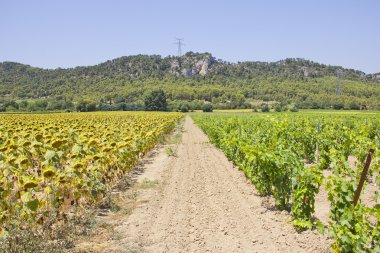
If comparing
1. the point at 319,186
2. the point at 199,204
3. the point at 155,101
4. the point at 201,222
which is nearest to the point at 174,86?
the point at 155,101

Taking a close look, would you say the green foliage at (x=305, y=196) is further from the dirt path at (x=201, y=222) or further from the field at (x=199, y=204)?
the dirt path at (x=201, y=222)

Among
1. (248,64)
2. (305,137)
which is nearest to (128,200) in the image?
(305,137)

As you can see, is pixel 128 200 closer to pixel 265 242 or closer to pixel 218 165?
pixel 265 242

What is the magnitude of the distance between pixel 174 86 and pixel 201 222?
434 feet

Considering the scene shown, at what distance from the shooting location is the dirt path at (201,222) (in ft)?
18.7

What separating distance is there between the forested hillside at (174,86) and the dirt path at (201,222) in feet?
225

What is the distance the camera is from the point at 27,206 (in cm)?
502

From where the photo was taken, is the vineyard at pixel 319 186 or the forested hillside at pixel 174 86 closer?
the vineyard at pixel 319 186

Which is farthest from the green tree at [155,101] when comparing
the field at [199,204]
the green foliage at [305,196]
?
the green foliage at [305,196]

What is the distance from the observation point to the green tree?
84625 mm

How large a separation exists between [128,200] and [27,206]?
3720 millimetres

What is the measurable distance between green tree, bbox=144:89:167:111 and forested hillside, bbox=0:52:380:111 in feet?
5.94

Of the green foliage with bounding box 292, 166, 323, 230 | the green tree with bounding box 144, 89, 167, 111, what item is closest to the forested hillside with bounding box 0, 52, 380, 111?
the green tree with bounding box 144, 89, 167, 111

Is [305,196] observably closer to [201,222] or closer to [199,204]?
[201,222]
